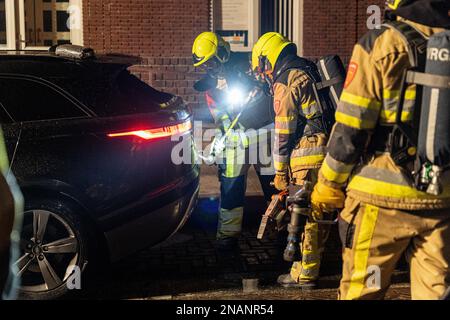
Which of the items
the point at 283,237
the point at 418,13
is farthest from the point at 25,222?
the point at 418,13

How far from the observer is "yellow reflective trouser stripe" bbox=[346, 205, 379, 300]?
122 inches

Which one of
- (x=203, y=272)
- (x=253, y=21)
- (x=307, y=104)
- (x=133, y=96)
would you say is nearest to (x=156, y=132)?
(x=133, y=96)

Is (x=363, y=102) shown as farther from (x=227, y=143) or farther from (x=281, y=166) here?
(x=227, y=143)

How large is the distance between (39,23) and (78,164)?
25.8 feet

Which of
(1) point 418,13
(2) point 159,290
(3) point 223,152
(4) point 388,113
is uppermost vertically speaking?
(1) point 418,13

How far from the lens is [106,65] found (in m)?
4.91

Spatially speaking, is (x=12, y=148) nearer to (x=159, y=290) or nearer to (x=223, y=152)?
(x=159, y=290)

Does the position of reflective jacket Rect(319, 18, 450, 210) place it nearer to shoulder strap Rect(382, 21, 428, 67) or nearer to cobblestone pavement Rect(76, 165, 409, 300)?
shoulder strap Rect(382, 21, 428, 67)

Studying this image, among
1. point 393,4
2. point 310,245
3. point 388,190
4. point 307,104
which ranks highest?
point 393,4

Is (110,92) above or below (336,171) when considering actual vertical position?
above

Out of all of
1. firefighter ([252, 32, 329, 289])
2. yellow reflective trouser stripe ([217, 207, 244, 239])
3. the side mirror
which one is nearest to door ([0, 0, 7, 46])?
the side mirror

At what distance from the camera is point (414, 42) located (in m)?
3.00
